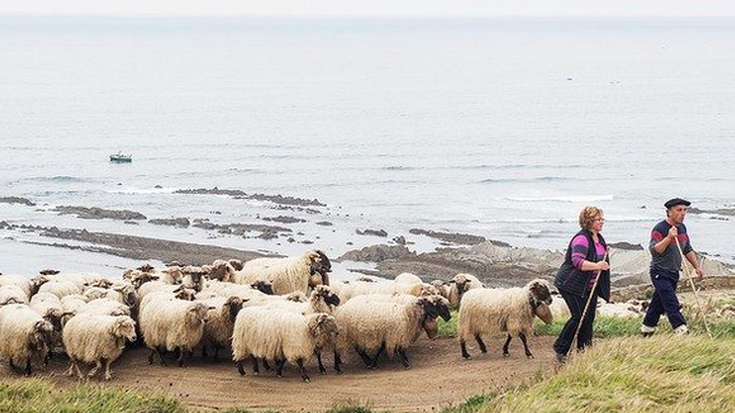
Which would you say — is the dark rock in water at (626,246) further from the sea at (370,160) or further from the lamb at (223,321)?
the lamb at (223,321)

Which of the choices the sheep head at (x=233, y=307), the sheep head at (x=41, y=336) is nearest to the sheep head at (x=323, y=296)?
the sheep head at (x=233, y=307)

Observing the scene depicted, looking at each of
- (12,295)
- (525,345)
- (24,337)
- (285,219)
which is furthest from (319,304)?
(285,219)

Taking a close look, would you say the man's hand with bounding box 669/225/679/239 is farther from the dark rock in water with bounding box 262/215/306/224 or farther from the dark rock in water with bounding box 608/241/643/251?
the dark rock in water with bounding box 262/215/306/224

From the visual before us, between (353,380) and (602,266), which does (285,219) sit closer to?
(353,380)

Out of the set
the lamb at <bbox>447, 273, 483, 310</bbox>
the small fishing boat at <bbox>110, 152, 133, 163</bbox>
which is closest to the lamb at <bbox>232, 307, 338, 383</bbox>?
the lamb at <bbox>447, 273, 483, 310</bbox>

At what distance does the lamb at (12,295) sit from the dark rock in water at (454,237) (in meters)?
34.5

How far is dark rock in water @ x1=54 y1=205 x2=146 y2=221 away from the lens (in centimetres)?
5797

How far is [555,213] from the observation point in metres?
60.2

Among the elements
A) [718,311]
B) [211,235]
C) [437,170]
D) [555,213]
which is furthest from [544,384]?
[437,170]

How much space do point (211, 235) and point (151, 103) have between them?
92.7m

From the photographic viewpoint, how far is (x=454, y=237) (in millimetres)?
53125

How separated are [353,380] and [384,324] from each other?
3.49ft

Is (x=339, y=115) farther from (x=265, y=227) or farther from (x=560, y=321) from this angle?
(x=560, y=321)

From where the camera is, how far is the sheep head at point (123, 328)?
52.3 feet
